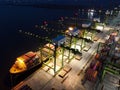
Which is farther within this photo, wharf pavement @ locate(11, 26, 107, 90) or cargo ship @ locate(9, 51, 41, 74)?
cargo ship @ locate(9, 51, 41, 74)

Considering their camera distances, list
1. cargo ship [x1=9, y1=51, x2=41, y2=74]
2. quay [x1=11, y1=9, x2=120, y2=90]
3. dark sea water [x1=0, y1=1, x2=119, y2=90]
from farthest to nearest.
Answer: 1. dark sea water [x1=0, y1=1, x2=119, y2=90]
2. cargo ship [x1=9, y1=51, x2=41, y2=74]
3. quay [x1=11, y1=9, x2=120, y2=90]

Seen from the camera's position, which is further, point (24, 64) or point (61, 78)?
point (24, 64)

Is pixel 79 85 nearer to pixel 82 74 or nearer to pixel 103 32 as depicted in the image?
pixel 82 74

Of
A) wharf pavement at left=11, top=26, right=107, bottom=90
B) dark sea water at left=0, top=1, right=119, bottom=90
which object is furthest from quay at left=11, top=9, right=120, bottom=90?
dark sea water at left=0, top=1, right=119, bottom=90

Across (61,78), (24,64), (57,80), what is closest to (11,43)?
(24,64)

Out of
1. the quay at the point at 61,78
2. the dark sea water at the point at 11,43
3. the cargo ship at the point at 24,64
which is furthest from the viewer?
the dark sea water at the point at 11,43

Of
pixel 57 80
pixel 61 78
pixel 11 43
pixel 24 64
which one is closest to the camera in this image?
pixel 57 80

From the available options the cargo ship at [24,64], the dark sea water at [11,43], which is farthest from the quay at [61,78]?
the dark sea water at [11,43]

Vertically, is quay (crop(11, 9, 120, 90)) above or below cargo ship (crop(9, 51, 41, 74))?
below

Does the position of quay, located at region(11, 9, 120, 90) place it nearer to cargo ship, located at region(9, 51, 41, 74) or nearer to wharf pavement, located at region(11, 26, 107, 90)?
wharf pavement, located at region(11, 26, 107, 90)

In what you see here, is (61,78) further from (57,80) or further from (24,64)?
(24,64)

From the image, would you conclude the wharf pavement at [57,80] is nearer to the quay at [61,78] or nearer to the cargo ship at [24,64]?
the quay at [61,78]

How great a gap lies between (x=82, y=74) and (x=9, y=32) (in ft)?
194

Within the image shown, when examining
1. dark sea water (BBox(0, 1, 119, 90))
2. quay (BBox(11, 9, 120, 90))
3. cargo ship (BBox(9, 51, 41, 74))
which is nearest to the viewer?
quay (BBox(11, 9, 120, 90))
